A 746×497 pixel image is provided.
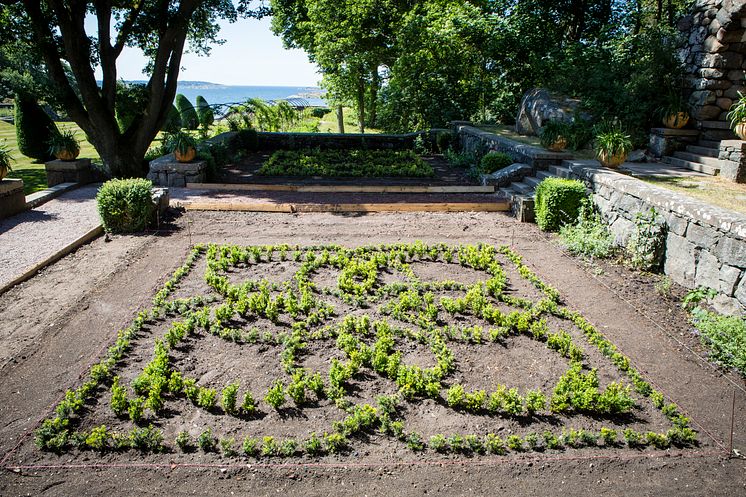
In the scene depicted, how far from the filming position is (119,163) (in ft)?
37.2

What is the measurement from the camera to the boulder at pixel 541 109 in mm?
12148

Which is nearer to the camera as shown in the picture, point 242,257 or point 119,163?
point 242,257

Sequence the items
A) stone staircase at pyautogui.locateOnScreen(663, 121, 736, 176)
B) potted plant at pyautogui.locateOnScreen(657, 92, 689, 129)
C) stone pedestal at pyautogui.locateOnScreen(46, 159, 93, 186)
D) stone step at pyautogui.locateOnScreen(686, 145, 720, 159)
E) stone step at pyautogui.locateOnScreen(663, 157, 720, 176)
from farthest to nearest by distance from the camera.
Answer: stone pedestal at pyautogui.locateOnScreen(46, 159, 93, 186) → potted plant at pyautogui.locateOnScreen(657, 92, 689, 129) → stone step at pyautogui.locateOnScreen(686, 145, 720, 159) → stone staircase at pyautogui.locateOnScreen(663, 121, 736, 176) → stone step at pyautogui.locateOnScreen(663, 157, 720, 176)

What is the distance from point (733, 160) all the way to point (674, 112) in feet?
6.75

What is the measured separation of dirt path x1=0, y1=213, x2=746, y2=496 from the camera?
3213 mm

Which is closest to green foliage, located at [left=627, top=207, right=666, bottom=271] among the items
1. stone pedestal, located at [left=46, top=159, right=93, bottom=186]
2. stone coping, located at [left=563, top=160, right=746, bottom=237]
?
stone coping, located at [left=563, top=160, right=746, bottom=237]

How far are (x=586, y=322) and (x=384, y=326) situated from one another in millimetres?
2017

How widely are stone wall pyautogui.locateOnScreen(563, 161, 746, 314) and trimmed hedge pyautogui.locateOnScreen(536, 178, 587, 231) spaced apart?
1.29ft

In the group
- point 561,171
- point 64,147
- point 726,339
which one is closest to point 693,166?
point 561,171

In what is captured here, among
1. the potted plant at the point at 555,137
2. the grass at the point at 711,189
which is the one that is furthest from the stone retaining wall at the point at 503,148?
the grass at the point at 711,189

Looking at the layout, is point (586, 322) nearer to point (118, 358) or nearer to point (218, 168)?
point (118, 358)

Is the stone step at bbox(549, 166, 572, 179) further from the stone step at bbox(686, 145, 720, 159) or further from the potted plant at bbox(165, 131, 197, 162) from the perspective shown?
the potted plant at bbox(165, 131, 197, 162)

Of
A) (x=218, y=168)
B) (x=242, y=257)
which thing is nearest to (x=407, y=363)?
(x=242, y=257)

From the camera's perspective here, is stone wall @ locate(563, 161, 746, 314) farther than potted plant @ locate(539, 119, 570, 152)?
No
